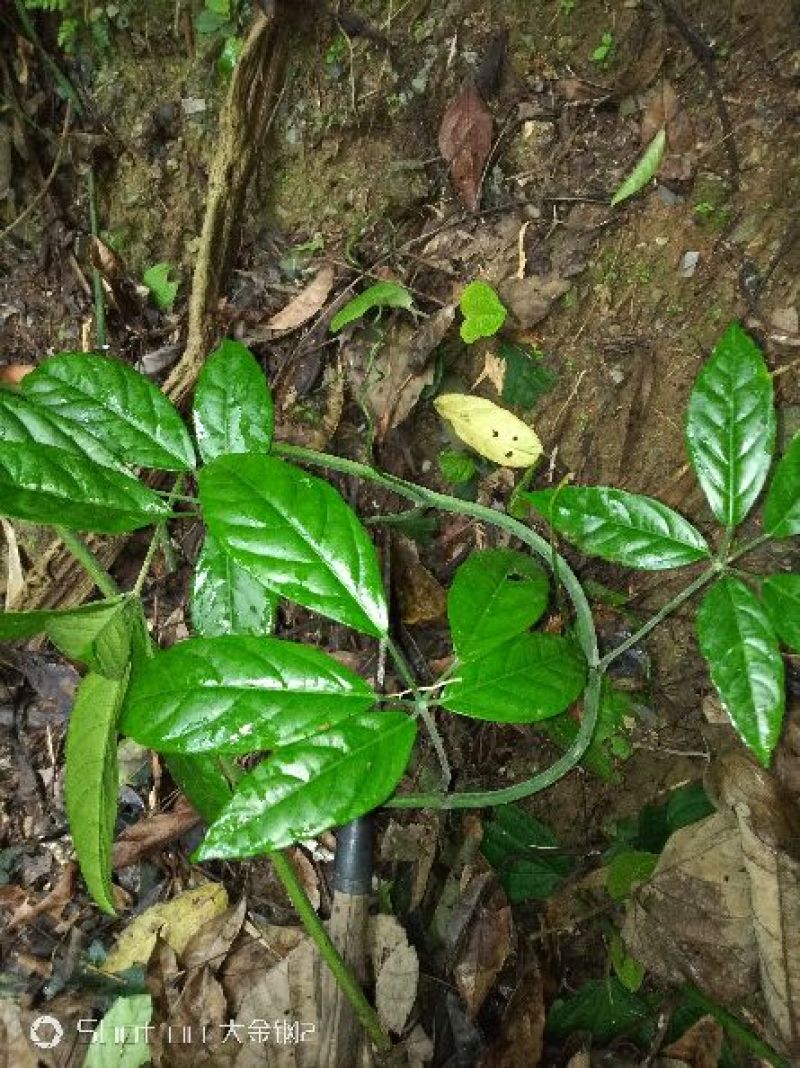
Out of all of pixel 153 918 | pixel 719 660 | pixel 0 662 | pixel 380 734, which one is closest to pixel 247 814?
pixel 380 734

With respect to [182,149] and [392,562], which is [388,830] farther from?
[182,149]

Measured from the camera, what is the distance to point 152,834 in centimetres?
186

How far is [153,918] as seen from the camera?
6.00ft

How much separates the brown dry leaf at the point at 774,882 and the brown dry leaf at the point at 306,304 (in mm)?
1357

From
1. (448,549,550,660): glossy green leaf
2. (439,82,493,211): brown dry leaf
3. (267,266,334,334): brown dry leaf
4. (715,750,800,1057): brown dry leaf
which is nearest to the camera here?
(448,549,550,660): glossy green leaf

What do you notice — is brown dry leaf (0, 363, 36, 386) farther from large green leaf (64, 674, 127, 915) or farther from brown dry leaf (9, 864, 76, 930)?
brown dry leaf (9, 864, 76, 930)

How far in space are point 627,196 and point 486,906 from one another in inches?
59.4

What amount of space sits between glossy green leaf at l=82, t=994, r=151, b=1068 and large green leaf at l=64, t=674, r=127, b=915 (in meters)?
0.75

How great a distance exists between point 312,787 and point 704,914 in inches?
36.2

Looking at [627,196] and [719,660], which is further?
[627,196]

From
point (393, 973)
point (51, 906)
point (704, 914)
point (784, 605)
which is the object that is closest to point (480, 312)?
point (784, 605)

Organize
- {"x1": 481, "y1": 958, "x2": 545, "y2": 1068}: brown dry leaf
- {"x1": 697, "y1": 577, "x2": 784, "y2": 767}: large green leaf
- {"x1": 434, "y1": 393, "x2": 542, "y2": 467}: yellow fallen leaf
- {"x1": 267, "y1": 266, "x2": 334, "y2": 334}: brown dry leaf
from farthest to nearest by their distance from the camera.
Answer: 1. {"x1": 267, "y1": 266, "x2": 334, "y2": 334}: brown dry leaf
2. {"x1": 434, "y1": 393, "x2": 542, "y2": 467}: yellow fallen leaf
3. {"x1": 481, "y1": 958, "x2": 545, "y2": 1068}: brown dry leaf
4. {"x1": 697, "y1": 577, "x2": 784, "y2": 767}: large green leaf

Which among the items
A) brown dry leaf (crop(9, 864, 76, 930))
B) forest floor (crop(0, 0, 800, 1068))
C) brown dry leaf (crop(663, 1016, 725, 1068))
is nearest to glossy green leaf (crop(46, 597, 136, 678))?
forest floor (crop(0, 0, 800, 1068))

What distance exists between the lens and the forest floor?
1562 millimetres
